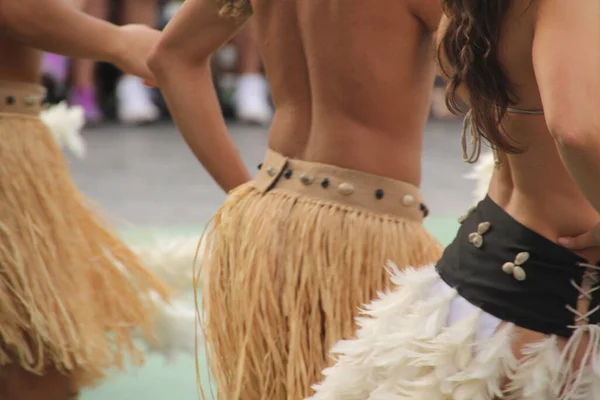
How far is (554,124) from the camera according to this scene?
42.3 inches

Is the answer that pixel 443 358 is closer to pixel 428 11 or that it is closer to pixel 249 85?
pixel 428 11

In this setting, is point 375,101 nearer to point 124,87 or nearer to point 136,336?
point 136,336

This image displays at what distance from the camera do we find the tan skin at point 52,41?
2088 millimetres

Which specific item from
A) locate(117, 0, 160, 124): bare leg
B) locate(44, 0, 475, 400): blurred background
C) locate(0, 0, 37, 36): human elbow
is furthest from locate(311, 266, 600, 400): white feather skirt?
locate(117, 0, 160, 124): bare leg

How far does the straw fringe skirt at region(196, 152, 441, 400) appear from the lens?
5.33 feet

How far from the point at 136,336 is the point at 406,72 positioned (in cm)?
115

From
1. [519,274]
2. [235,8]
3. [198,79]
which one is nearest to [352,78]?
[235,8]

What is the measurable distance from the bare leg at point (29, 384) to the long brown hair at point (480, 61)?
3.92ft

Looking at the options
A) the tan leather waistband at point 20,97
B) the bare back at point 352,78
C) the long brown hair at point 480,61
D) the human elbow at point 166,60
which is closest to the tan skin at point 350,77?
Result: the bare back at point 352,78

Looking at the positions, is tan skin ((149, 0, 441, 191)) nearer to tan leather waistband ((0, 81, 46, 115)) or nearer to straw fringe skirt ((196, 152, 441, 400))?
straw fringe skirt ((196, 152, 441, 400))

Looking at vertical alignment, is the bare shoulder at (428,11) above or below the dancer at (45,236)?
above

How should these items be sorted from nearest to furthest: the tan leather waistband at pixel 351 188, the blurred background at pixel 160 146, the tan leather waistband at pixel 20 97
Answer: the tan leather waistband at pixel 351 188
the tan leather waistband at pixel 20 97
the blurred background at pixel 160 146

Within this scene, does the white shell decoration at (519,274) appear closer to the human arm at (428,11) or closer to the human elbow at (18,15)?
the human arm at (428,11)

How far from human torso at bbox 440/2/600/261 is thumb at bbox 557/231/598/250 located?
1 centimetres
